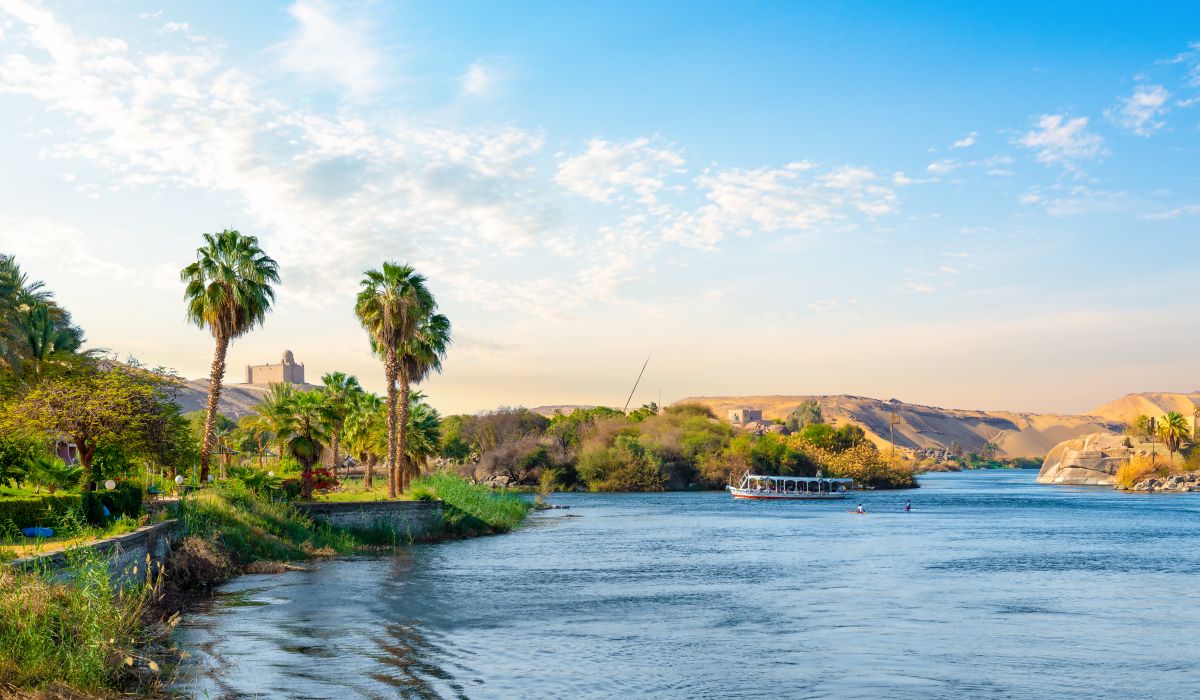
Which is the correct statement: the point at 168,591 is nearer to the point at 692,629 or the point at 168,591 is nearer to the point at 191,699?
the point at 191,699

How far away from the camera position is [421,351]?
5531 centimetres

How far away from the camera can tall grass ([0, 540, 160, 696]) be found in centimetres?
1306

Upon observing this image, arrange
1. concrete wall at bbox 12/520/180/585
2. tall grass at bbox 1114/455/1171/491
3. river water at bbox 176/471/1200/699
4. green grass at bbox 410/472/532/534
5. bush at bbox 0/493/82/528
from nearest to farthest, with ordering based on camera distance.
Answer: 1. concrete wall at bbox 12/520/180/585
2. river water at bbox 176/471/1200/699
3. bush at bbox 0/493/82/528
4. green grass at bbox 410/472/532/534
5. tall grass at bbox 1114/455/1171/491

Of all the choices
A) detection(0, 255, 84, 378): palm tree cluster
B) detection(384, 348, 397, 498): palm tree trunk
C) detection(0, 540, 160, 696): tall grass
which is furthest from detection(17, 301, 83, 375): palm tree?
detection(0, 540, 160, 696): tall grass

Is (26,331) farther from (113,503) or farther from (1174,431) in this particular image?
(1174,431)

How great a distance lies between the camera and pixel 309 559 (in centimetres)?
3669

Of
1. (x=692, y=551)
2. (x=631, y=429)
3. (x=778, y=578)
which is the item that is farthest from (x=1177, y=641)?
(x=631, y=429)

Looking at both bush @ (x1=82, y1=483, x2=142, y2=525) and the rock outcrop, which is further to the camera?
the rock outcrop

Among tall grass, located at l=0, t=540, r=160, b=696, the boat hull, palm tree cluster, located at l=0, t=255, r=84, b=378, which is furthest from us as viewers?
the boat hull

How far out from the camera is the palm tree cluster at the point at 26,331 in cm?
3988

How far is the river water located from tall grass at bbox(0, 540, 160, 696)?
63.9 inches

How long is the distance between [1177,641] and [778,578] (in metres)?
14.0

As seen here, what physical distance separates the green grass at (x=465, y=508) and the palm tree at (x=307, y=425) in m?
5.49

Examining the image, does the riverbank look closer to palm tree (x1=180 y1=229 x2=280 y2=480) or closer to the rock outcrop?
palm tree (x1=180 y1=229 x2=280 y2=480)
